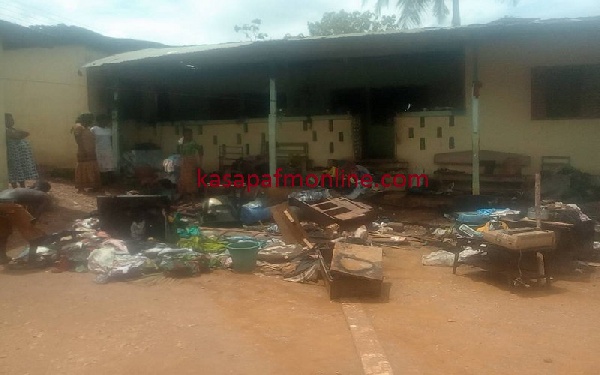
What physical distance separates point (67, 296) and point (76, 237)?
2199mm

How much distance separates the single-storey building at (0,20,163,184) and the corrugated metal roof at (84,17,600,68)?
3475 mm

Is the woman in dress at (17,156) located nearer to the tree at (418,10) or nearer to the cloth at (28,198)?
the cloth at (28,198)

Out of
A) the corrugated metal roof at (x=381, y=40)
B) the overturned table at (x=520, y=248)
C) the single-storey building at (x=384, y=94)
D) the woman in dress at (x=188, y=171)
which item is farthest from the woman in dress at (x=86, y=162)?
the overturned table at (x=520, y=248)

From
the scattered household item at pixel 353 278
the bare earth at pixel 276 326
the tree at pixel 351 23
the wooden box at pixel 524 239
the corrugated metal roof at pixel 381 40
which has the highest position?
the tree at pixel 351 23

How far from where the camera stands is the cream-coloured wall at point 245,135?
1343 centimetres

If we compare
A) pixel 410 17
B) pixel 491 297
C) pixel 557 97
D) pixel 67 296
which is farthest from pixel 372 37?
pixel 410 17

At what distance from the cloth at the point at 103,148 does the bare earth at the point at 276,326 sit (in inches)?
267

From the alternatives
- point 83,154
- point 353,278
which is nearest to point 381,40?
point 353,278

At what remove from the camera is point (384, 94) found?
1309 cm

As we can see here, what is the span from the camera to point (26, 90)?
1502 cm

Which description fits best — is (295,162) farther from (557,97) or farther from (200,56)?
(557,97)

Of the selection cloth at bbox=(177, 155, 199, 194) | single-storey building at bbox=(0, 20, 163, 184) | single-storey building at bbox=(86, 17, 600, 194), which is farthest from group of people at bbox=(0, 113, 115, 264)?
cloth at bbox=(177, 155, 199, 194)

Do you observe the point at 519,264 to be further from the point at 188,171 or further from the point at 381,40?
the point at 188,171

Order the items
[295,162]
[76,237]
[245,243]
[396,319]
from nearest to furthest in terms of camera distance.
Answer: [396,319] → [245,243] → [76,237] → [295,162]
